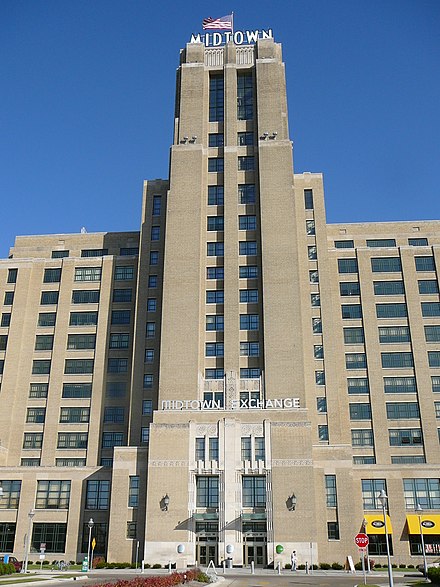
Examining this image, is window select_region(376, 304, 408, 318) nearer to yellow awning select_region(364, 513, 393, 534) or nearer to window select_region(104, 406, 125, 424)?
yellow awning select_region(364, 513, 393, 534)

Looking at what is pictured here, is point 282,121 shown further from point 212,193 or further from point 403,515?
point 403,515

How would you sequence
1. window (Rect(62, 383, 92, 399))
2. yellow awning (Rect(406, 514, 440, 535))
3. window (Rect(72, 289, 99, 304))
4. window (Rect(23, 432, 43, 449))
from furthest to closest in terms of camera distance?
window (Rect(72, 289, 99, 304)) → window (Rect(62, 383, 92, 399)) → window (Rect(23, 432, 43, 449)) → yellow awning (Rect(406, 514, 440, 535))

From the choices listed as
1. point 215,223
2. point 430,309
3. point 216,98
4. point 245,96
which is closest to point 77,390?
point 215,223

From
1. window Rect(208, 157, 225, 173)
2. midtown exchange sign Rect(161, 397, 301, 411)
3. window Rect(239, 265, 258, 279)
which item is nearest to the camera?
midtown exchange sign Rect(161, 397, 301, 411)

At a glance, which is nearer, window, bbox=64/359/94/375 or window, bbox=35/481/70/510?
window, bbox=35/481/70/510

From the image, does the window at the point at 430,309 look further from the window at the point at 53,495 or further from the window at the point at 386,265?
the window at the point at 53,495

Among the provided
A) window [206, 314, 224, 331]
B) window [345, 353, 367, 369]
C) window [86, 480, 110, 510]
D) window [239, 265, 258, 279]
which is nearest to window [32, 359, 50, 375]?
window [86, 480, 110, 510]

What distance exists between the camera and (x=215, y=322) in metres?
77.9

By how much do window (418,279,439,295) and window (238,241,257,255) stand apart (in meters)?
23.4

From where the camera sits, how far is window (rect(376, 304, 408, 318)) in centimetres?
8319

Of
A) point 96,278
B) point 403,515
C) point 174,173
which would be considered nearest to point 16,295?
point 96,278

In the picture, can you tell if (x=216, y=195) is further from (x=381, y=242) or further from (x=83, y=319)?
(x=381, y=242)

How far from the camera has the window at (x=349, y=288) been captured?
84812 mm

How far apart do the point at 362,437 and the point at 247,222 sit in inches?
1220
